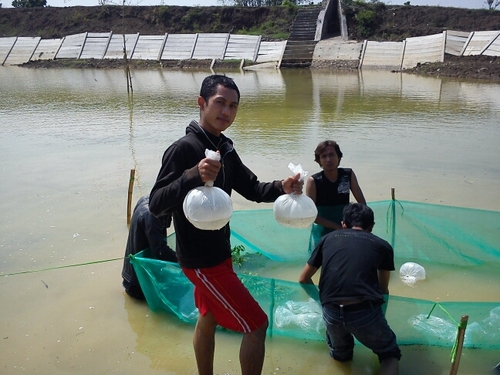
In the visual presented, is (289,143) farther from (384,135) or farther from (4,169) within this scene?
(4,169)

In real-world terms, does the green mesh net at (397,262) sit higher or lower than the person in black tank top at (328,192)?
lower

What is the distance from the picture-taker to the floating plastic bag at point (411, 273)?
3.82 meters

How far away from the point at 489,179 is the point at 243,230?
4114 millimetres

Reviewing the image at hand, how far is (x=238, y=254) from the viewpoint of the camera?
4133 mm

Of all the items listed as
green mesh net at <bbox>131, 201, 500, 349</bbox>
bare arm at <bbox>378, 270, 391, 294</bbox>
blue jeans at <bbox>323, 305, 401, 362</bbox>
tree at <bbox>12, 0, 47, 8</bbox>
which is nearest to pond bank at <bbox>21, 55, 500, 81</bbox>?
green mesh net at <bbox>131, 201, 500, 349</bbox>

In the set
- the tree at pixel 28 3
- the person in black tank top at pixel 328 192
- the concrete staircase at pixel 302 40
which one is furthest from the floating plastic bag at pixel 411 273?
the tree at pixel 28 3

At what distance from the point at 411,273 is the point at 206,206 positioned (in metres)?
2.56

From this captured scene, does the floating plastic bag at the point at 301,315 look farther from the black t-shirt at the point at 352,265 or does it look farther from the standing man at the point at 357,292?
the black t-shirt at the point at 352,265

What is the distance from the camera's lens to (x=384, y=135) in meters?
9.12

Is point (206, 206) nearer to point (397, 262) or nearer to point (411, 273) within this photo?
point (411, 273)

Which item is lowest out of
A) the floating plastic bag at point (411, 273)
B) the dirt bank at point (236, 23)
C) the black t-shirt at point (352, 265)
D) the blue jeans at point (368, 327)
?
the floating plastic bag at point (411, 273)

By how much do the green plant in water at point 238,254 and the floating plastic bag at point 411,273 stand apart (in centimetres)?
139

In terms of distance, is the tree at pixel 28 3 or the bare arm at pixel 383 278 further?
the tree at pixel 28 3

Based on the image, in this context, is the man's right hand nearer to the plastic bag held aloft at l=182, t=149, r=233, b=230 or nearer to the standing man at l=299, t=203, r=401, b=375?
the plastic bag held aloft at l=182, t=149, r=233, b=230
